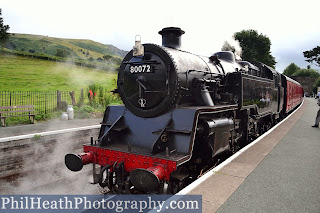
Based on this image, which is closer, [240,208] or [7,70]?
[240,208]

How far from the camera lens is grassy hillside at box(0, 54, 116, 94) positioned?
63.0ft

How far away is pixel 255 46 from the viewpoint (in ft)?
135

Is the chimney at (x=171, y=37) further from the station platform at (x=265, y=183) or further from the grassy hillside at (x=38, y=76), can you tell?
the grassy hillside at (x=38, y=76)

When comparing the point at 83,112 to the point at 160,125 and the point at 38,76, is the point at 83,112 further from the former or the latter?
the point at 38,76

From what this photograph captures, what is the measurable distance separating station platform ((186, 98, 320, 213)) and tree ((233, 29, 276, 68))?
3801 centimetres

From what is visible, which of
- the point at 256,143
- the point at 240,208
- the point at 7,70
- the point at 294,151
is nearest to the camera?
the point at 240,208

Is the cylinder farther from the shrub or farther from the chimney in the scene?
the shrub

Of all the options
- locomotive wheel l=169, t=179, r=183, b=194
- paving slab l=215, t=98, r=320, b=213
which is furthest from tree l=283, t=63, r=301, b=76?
locomotive wheel l=169, t=179, r=183, b=194

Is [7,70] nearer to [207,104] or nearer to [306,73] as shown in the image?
[207,104]

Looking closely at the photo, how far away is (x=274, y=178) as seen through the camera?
13.4ft

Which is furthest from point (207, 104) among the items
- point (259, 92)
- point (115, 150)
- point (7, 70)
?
point (7, 70)

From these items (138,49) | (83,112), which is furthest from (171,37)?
(83,112)

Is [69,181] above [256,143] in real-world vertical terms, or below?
below

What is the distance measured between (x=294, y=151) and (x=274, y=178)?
97.6 inches
